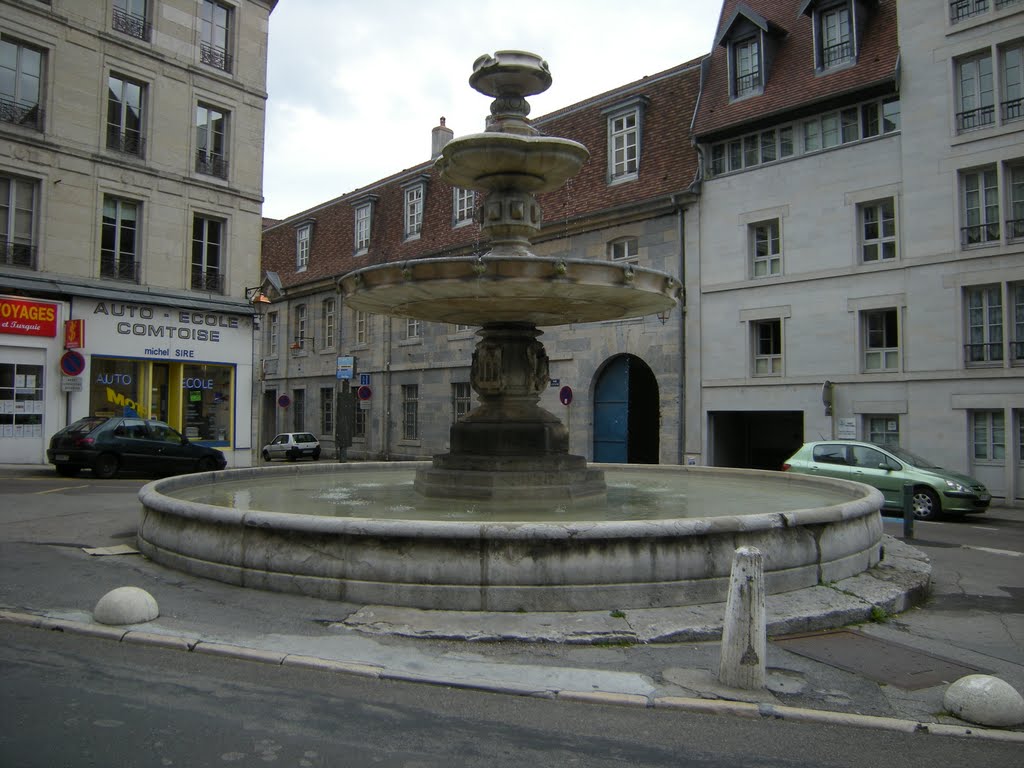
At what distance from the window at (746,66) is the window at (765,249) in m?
3.76

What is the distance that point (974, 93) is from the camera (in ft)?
60.3

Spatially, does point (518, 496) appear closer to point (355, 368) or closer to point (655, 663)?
point (655, 663)

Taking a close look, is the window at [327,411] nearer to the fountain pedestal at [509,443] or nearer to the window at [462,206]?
the window at [462,206]

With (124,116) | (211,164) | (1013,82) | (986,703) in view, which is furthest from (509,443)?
(211,164)

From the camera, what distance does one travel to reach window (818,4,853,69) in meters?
20.3

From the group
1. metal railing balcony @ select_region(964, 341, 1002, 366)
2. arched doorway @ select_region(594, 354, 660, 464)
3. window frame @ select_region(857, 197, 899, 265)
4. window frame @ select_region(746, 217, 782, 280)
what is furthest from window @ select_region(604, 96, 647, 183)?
metal railing balcony @ select_region(964, 341, 1002, 366)

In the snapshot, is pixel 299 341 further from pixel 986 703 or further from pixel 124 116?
pixel 986 703

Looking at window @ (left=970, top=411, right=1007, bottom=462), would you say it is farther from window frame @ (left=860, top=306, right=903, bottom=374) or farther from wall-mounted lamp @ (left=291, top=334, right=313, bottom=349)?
wall-mounted lamp @ (left=291, top=334, right=313, bottom=349)

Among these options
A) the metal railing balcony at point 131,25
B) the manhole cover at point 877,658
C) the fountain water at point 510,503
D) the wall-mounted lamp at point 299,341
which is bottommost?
the manhole cover at point 877,658

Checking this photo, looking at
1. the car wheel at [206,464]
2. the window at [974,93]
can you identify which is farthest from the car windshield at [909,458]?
the car wheel at [206,464]

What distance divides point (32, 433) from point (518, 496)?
658 inches

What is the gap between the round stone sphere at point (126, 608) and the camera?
214 inches

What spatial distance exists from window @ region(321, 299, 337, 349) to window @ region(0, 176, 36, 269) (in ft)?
53.4

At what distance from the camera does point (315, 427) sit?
1441 inches
